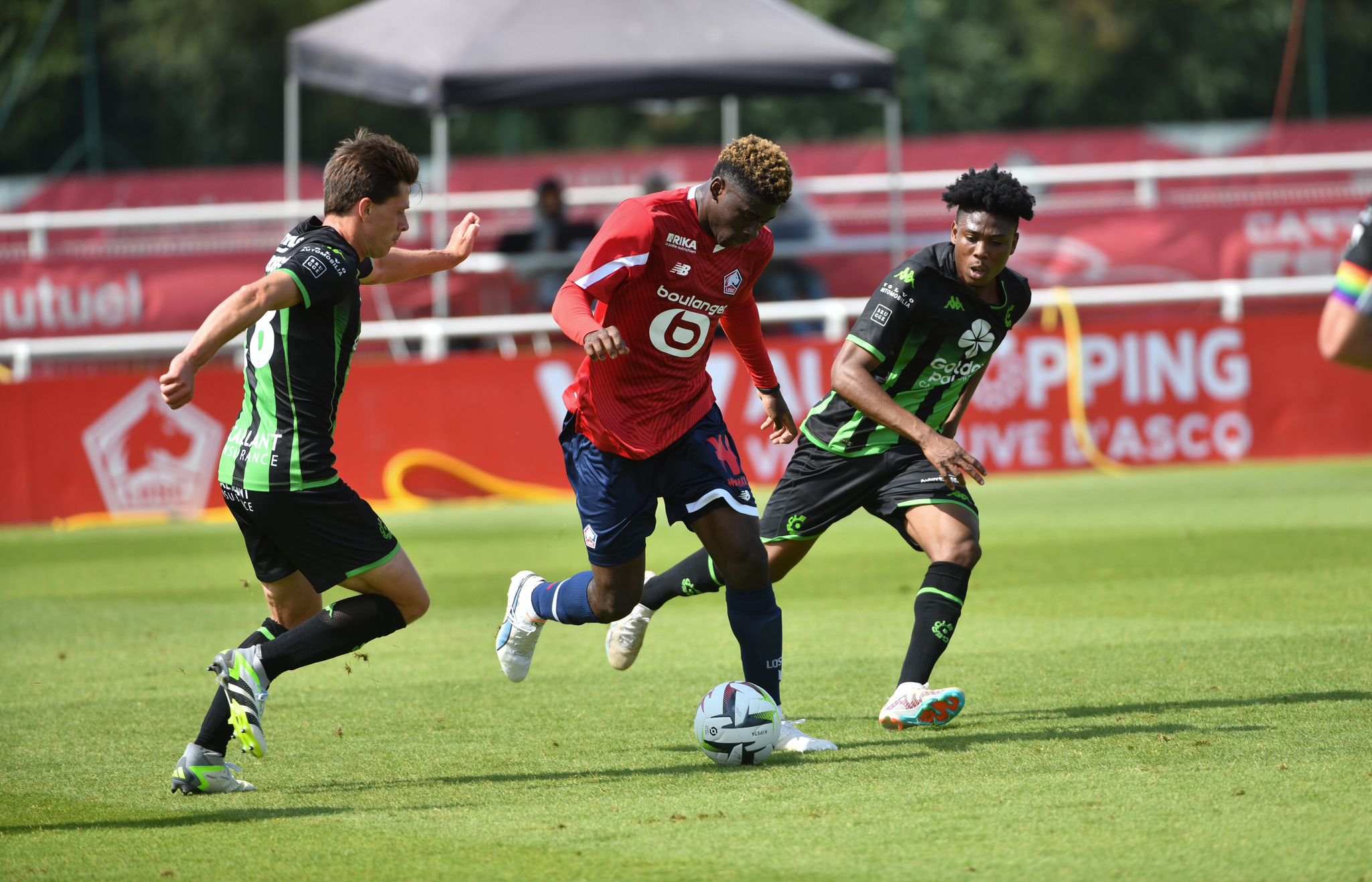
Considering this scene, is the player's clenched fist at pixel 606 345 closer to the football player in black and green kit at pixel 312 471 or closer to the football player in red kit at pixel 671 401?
the football player in red kit at pixel 671 401

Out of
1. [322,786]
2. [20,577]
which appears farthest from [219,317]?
[20,577]

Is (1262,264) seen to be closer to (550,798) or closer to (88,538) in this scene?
(88,538)

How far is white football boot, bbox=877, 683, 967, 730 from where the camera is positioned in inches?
235

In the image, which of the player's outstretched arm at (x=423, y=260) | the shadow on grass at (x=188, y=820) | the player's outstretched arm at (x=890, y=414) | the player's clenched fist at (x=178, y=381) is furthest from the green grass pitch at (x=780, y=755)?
the player's outstretched arm at (x=423, y=260)

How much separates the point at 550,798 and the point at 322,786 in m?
0.84

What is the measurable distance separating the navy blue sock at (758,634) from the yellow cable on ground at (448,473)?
359 inches

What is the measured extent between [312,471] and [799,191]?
14125 millimetres

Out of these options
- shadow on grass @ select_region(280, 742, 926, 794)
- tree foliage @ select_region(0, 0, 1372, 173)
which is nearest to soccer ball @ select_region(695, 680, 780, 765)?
shadow on grass @ select_region(280, 742, 926, 794)

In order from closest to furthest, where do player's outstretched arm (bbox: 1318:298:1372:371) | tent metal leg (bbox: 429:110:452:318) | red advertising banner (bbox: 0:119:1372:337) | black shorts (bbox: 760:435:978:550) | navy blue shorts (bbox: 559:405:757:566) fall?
player's outstretched arm (bbox: 1318:298:1372:371)
navy blue shorts (bbox: 559:405:757:566)
black shorts (bbox: 760:435:978:550)
red advertising banner (bbox: 0:119:1372:337)
tent metal leg (bbox: 429:110:452:318)

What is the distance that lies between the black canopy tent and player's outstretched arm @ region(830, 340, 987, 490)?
38.3ft

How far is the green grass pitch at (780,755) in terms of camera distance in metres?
4.61

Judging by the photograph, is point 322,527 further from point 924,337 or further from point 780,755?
point 924,337

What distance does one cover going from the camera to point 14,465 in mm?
14695

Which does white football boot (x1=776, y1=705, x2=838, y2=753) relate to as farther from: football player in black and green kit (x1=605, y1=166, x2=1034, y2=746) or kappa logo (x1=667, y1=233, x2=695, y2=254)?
kappa logo (x1=667, y1=233, x2=695, y2=254)
